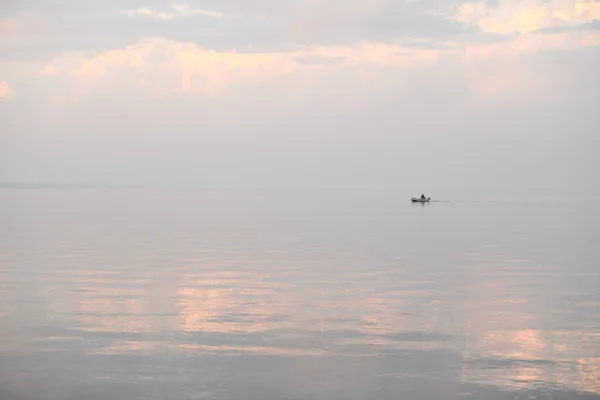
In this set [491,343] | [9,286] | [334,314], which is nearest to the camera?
[491,343]

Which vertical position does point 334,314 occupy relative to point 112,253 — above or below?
below

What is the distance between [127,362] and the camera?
2156 cm

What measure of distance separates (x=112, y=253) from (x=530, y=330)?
1387 inches

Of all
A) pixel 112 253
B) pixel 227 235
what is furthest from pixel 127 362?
pixel 227 235

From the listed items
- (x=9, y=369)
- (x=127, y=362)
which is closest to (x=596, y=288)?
(x=127, y=362)

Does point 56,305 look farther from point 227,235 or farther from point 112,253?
point 227,235

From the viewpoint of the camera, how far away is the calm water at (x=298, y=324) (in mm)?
19609

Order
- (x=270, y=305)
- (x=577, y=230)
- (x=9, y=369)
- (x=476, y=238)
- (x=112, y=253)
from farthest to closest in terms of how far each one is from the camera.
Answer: (x=577, y=230) < (x=476, y=238) < (x=112, y=253) < (x=270, y=305) < (x=9, y=369)

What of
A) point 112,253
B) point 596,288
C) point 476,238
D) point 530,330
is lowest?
point 530,330

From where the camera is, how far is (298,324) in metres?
27.5

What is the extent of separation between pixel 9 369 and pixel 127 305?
1025cm

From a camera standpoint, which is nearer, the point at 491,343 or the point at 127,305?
the point at 491,343

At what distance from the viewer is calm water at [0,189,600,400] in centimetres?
1961

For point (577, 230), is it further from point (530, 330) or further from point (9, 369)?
point (9, 369)
